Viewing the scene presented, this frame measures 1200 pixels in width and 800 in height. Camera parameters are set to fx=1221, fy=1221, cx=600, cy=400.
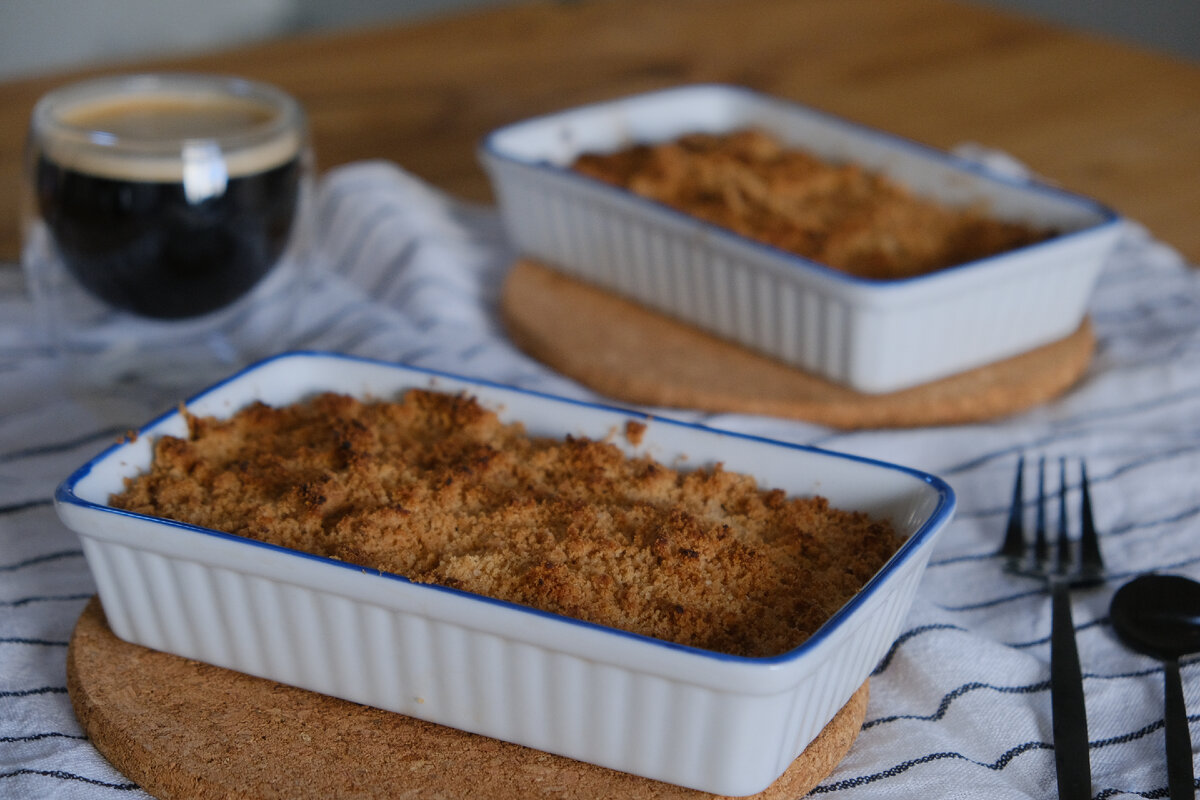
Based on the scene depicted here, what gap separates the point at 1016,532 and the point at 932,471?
148mm

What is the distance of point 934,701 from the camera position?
91 cm

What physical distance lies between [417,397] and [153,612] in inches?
11.1

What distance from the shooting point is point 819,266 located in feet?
4.21

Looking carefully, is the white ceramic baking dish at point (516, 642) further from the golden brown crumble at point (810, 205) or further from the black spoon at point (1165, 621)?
the golden brown crumble at point (810, 205)

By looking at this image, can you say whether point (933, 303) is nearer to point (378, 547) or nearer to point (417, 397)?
point (417, 397)

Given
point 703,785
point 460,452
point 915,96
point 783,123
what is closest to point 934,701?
point 703,785

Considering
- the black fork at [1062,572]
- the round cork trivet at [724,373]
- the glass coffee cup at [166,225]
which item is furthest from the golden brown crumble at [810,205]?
the glass coffee cup at [166,225]

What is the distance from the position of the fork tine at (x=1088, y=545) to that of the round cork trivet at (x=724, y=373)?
0.84 ft

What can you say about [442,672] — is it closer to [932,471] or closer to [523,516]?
[523,516]

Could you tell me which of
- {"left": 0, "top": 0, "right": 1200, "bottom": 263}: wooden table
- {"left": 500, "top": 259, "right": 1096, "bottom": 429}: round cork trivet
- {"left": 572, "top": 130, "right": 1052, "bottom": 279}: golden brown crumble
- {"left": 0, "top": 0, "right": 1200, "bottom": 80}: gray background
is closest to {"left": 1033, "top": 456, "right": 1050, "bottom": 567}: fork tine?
{"left": 500, "top": 259, "right": 1096, "bottom": 429}: round cork trivet

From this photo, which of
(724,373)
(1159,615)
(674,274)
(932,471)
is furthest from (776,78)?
(1159,615)

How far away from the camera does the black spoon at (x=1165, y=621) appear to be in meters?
0.91

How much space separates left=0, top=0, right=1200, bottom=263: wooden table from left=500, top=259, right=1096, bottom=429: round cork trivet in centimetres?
45

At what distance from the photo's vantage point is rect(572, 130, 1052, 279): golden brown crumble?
1.43 metres
